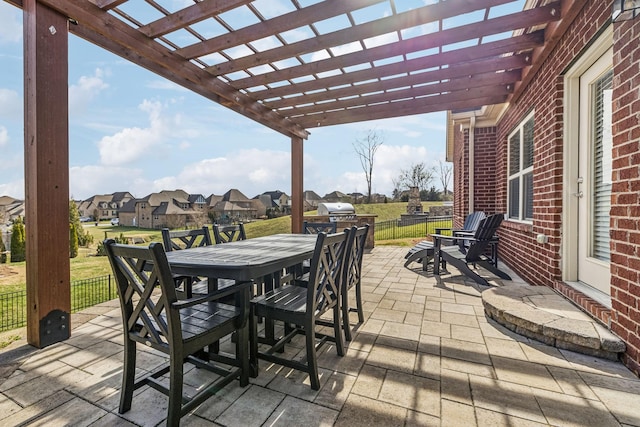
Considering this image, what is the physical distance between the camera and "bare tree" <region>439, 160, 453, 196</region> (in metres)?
25.2

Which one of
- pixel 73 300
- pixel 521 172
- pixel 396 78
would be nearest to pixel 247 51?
pixel 396 78

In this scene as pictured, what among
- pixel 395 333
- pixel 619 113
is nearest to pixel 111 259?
pixel 395 333

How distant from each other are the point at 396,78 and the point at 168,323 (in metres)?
3.58

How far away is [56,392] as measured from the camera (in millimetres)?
1666

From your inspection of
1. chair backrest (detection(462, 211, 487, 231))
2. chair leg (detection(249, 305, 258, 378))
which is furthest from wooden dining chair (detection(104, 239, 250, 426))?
chair backrest (detection(462, 211, 487, 231))

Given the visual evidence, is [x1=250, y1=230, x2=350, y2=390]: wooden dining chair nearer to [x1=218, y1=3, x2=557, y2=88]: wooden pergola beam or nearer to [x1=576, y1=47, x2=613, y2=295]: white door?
[x1=218, y1=3, x2=557, y2=88]: wooden pergola beam

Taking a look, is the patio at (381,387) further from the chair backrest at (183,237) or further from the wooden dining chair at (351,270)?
→ the chair backrest at (183,237)

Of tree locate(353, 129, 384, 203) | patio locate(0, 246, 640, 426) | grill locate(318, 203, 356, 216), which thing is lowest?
patio locate(0, 246, 640, 426)

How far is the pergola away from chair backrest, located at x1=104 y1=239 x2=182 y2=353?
134 centimetres

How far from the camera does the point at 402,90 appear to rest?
404 centimetres

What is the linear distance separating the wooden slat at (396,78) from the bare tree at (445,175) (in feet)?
76.4

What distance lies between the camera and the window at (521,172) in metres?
4.05

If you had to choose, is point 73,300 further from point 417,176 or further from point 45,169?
point 417,176

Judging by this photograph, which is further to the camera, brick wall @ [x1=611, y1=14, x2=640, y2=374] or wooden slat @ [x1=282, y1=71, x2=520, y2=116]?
wooden slat @ [x1=282, y1=71, x2=520, y2=116]
